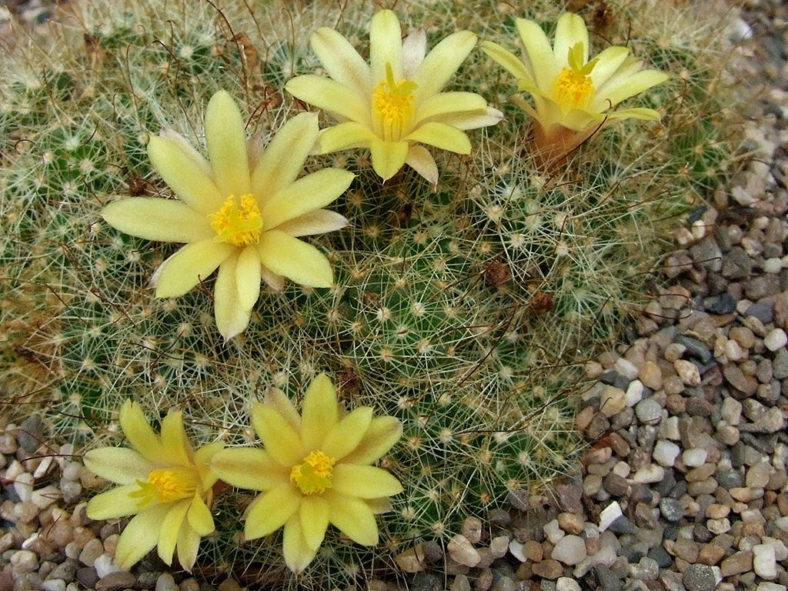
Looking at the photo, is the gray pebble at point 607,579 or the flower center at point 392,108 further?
the gray pebble at point 607,579

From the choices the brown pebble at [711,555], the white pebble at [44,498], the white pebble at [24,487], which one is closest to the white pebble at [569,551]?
the brown pebble at [711,555]

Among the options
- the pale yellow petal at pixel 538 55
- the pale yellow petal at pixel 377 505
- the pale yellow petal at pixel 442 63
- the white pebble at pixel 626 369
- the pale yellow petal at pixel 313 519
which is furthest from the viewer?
the white pebble at pixel 626 369

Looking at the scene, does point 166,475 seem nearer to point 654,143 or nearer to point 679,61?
point 654,143

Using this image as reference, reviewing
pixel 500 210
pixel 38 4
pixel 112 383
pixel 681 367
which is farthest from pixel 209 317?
pixel 38 4

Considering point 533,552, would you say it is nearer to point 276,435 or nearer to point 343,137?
point 276,435

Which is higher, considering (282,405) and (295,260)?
(295,260)

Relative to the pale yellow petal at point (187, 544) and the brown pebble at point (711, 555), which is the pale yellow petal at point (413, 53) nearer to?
the pale yellow petal at point (187, 544)

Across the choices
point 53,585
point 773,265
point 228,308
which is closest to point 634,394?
point 773,265
